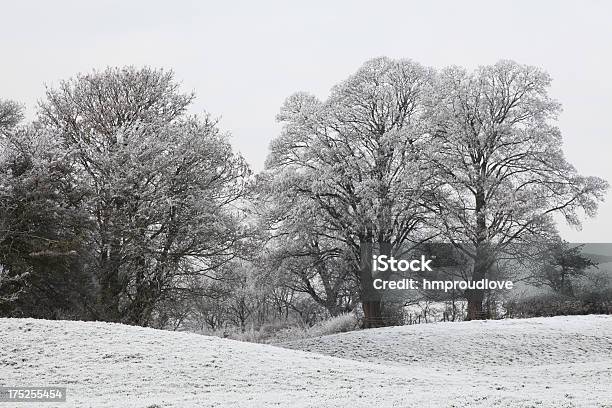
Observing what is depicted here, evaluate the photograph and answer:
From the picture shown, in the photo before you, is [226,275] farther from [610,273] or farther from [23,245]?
[610,273]

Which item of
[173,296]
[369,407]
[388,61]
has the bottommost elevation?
[369,407]

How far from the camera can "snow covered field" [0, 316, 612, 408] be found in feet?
44.0

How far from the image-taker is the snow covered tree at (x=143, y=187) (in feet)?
86.8

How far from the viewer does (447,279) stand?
113ft

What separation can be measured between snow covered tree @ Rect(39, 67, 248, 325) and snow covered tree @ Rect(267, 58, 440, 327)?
473 cm

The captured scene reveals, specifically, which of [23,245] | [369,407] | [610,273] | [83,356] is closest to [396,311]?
[610,273]

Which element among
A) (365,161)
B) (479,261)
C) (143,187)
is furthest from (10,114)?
(479,261)

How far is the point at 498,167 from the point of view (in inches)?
1300

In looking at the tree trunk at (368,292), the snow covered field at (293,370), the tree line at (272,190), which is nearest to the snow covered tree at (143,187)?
the tree line at (272,190)

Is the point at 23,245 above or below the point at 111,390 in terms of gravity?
above

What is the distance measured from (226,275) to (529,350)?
13.0 metres

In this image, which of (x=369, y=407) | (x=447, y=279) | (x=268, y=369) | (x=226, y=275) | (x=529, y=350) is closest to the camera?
(x=369, y=407)

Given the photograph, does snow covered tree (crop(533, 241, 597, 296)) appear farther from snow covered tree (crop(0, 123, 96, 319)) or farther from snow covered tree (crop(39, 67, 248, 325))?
snow covered tree (crop(0, 123, 96, 319))

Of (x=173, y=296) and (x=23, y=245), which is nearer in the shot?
(x=23, y=245)
